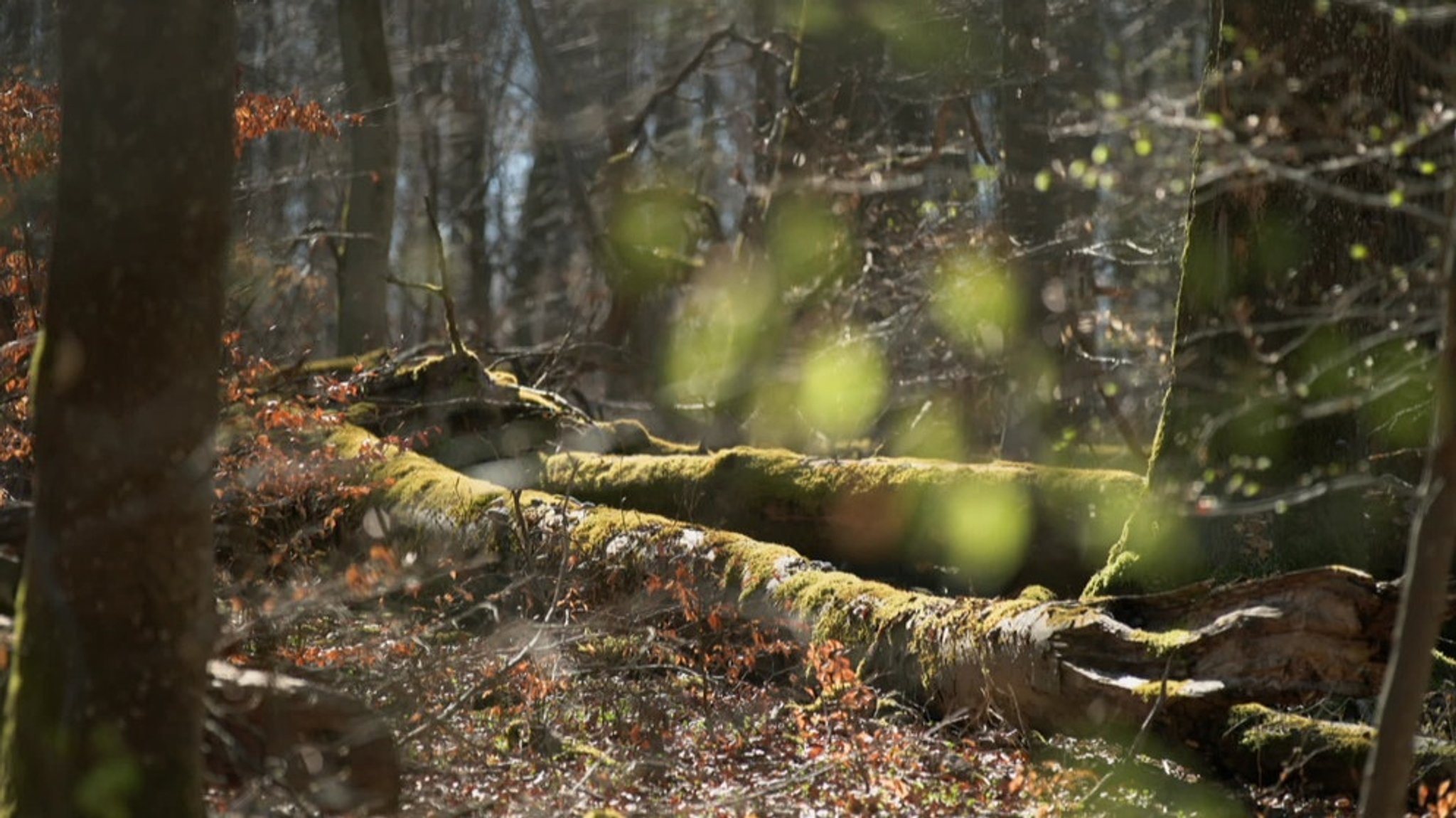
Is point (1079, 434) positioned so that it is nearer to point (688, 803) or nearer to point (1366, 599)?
point (1366, 599)

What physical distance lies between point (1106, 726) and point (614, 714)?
2823 millimetres

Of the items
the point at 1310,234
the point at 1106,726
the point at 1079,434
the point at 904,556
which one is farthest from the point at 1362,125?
the point at 1079,434

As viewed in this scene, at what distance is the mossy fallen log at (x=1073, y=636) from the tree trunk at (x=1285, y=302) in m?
1.02

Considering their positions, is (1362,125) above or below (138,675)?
above

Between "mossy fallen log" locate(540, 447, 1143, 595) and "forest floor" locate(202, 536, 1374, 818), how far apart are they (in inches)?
63.6

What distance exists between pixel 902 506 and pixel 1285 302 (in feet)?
12.6

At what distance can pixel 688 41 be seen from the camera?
3062 centimetres

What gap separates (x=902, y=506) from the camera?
11188 mm

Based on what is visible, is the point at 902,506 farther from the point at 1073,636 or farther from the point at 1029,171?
the point at 1029,171

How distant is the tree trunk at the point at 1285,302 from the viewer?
8.21 metres

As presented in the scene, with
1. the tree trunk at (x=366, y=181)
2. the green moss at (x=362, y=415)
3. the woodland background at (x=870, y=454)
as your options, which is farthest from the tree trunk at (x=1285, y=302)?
the tree trunk at (x=366, y=181)

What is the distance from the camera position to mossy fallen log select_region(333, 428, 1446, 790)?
6980 millimetres

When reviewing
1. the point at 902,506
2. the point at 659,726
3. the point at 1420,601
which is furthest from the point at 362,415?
the point at 1420,601

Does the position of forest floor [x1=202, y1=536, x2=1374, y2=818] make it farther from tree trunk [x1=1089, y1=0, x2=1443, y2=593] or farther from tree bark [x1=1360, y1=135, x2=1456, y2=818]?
tree bark [x1=1360, y1=135, x2=1456, y2=818]
